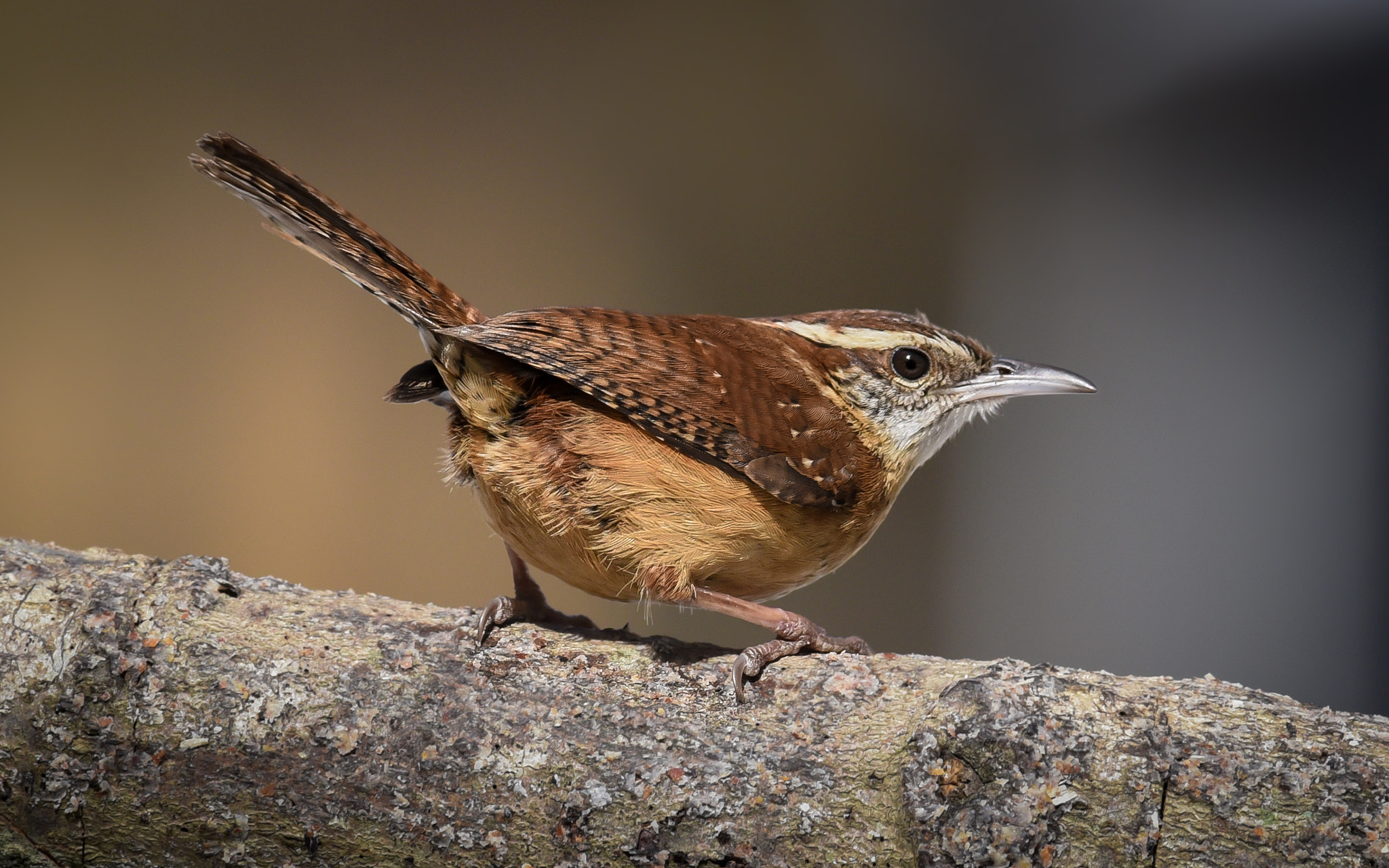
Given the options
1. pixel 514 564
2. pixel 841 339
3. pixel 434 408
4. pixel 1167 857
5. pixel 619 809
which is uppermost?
pixel 841 339

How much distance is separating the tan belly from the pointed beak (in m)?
0.40

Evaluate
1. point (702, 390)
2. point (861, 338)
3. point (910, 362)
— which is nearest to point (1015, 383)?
point (910, 362)

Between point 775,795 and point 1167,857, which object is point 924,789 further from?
point 1167,857

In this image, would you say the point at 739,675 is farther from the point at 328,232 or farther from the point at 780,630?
the point at 328,232

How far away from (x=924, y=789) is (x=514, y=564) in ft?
3.38

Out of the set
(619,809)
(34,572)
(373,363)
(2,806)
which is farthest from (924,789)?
(373,363)

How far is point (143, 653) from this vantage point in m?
1.63

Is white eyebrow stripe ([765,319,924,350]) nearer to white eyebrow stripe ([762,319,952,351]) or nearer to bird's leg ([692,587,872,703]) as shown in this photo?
white eyebrow stripe ([762,319,952,351])

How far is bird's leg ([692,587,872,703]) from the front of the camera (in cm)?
176

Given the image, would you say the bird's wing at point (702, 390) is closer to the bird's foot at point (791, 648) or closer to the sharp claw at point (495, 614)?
the bird's foot at point (791, 648)

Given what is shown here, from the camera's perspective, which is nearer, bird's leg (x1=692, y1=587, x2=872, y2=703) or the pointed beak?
bird's leg (x1=692, y1=587, x2=872, y2=703)

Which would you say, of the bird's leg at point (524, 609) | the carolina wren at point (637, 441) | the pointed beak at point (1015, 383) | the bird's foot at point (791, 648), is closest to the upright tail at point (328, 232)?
the carolina wren at point (637, 441)

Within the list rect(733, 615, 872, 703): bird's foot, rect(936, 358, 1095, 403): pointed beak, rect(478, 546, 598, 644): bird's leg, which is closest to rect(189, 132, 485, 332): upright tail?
rect(478, 546, 598, 644): bird's leg

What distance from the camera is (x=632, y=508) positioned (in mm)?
1786
